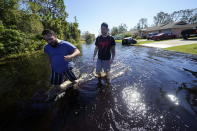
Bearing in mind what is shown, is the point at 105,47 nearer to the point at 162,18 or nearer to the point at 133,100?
the point at 133,100

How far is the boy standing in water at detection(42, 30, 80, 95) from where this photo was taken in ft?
10.1

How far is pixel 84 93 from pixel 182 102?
2898mm

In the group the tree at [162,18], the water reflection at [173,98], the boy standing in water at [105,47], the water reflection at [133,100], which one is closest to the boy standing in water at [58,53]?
the boy standing in water at [105,47]

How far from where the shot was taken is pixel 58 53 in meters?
3.32

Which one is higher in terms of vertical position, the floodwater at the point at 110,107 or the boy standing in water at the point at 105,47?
the boy standing in water at the point at 105,47

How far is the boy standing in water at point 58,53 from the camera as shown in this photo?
308 centimetres

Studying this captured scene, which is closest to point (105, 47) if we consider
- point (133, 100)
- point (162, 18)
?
point (133, 100)

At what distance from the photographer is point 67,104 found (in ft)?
12.2

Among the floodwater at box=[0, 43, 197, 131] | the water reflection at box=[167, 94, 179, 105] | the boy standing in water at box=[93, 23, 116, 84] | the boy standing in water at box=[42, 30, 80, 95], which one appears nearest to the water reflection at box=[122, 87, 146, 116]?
the floodwater at box=[0, 43, 197, 131]

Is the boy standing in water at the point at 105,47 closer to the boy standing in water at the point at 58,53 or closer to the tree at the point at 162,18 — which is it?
the boy standing in water at the point at 58,53

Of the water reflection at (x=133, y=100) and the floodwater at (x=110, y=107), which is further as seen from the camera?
the water reflection at (x=133, y=100)

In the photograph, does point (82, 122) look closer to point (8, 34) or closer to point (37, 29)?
point (8, 34)

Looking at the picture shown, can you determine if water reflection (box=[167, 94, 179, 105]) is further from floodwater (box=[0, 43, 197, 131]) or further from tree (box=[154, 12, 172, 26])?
tree (box=[154, 12, 172, 26])

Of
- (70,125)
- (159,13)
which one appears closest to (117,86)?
(70,125)
